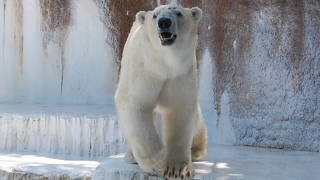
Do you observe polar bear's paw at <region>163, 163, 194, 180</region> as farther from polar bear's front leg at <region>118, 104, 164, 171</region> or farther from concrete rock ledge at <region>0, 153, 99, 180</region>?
concrete rock ledge at <region>0, 153, 99, 180</region>

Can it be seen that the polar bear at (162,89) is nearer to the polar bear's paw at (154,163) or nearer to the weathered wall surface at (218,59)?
the polar bear's paw at (154,163)

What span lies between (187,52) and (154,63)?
18 centimetres

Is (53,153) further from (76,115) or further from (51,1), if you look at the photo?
(51,1)

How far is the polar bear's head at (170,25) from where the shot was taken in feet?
9.93

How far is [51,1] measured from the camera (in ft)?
26.0

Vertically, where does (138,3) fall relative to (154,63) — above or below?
above

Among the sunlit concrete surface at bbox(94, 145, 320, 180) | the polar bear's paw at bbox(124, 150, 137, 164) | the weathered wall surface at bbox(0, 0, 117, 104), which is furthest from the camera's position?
the weathered wall surface at bbox(0, 0, 117, 104)

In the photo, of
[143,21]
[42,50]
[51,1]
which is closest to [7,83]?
[42,50]

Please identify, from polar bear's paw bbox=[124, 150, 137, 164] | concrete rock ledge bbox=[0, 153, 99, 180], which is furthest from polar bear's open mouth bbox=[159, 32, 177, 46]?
concrete rock ledge bbox=[0, 153, 99, 180]

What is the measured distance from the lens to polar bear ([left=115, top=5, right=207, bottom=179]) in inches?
124

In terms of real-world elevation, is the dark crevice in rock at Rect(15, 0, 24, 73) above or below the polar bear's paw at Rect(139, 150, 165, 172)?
above

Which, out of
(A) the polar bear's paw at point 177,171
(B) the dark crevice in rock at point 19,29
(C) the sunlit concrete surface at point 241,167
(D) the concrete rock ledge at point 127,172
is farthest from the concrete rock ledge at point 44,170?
(B) the dark crevice in rock at point 19,29

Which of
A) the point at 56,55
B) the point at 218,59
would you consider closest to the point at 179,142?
the point at 218,59

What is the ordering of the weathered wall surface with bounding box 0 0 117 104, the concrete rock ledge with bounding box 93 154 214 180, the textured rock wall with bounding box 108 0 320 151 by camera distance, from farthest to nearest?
1. the weathered wall surface with bounding box 0 0 117 104
2. the textured rock wall with bounding box 108 0 320 151
3. the concrete rock ledge with bounding box 93 154 214 180
